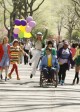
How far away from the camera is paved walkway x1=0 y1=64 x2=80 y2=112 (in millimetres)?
11102

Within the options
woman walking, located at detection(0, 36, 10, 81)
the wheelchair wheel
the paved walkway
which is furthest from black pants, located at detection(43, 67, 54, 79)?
woman walking, located at detection(0, 36, 10, 81)

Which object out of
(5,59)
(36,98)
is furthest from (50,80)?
(36,98)

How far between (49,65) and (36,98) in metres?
3.80

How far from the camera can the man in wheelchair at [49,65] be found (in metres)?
16.5

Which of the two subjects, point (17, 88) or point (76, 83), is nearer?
point (17, 88)

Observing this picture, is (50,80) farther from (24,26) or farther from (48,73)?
(24,26)

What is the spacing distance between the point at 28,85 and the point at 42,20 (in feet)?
282

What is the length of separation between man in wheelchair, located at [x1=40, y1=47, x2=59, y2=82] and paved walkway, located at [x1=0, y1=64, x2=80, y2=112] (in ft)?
1.30

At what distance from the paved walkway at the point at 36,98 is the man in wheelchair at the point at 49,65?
0.40 meters

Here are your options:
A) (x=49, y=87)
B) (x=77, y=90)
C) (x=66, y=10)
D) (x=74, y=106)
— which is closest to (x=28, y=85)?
(x=49, y=87)

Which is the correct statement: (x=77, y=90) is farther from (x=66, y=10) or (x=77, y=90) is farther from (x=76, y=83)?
(x=66, y=10)

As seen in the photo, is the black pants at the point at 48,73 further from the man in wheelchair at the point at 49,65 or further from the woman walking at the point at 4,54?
the woman walking at the point at 4,54

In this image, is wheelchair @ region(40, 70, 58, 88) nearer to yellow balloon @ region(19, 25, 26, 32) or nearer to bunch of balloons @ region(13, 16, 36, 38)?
bunch of balloons @ region(13, 16, 36, 38)

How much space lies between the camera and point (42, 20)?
10238 centimetres
